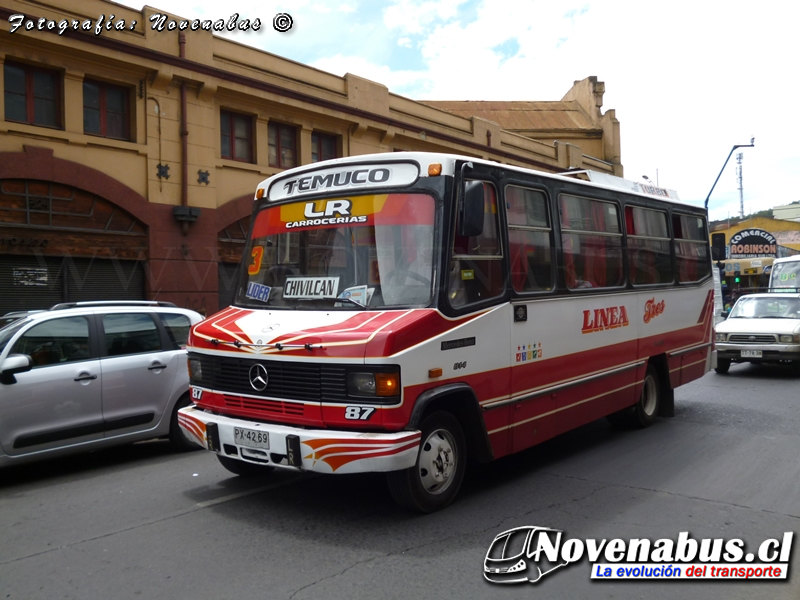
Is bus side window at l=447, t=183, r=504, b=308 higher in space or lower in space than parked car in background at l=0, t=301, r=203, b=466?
higher

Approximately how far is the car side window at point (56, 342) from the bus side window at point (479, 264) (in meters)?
4.09

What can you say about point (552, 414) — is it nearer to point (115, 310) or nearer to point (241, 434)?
point (241, 434)

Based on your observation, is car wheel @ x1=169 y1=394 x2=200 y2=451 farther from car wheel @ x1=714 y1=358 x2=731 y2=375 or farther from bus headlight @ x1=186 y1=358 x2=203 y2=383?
car wheel @ x1=714 y1=358 x2=731 y2=375

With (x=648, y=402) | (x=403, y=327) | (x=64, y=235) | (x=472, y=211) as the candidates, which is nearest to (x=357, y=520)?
(x=403, y=327)

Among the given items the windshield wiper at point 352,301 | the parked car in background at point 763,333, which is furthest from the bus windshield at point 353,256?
the parked car in background at point 763,333

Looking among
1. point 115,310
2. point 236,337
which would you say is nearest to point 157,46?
point 115,310

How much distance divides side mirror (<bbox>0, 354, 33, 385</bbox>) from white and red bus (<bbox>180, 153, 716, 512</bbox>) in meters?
1.70

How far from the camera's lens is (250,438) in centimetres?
548

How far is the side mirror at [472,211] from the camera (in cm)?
559

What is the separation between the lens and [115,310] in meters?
7.89

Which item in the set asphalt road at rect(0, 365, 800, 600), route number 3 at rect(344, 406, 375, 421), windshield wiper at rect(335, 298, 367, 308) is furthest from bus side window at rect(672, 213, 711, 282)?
route number 3 at rect(344, 406, 375, 421)

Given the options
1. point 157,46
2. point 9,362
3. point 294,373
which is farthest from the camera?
point 157,46

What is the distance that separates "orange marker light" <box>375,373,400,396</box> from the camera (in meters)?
5.02

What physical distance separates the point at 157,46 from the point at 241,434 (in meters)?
12.7
